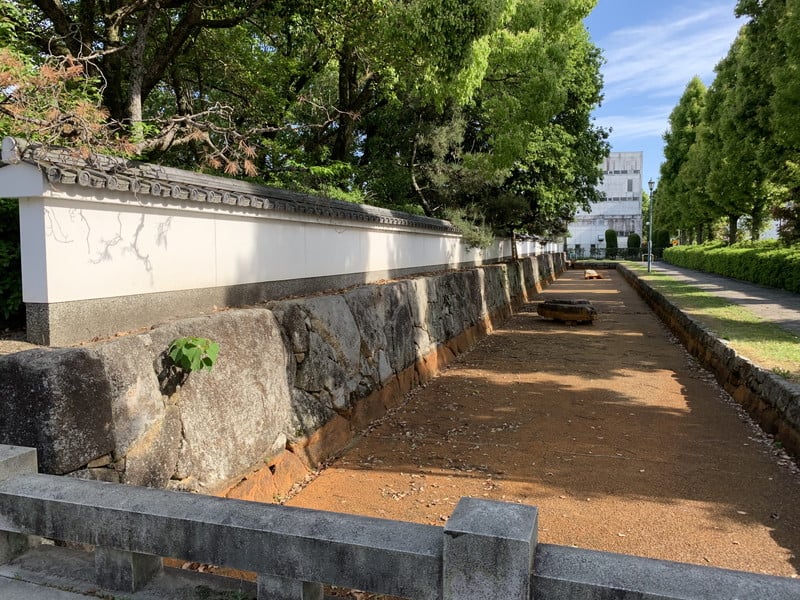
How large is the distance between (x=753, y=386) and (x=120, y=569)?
7.42 metres

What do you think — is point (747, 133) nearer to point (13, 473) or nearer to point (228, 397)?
point (228, 397)

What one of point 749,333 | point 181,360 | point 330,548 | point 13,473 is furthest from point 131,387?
point 749,333

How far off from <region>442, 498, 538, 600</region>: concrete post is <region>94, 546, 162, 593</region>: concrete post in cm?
140

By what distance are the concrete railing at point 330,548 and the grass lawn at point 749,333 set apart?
233 inches

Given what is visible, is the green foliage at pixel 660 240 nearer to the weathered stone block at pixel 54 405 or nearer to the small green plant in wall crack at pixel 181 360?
the small green plant in wall crack at pixel 181 360

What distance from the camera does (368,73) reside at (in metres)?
11.8

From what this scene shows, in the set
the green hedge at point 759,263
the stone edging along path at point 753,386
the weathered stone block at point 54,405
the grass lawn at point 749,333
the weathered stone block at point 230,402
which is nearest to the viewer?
the weathered stone block at point 54,405

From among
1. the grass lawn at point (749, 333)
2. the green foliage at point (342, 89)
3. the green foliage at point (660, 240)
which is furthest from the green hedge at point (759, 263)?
the green foliage at point (660, 240)

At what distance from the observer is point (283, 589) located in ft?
7.44

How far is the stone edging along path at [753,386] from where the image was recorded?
18.8ft

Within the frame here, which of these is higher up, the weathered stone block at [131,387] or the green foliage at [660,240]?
the green foliage at [660,240]

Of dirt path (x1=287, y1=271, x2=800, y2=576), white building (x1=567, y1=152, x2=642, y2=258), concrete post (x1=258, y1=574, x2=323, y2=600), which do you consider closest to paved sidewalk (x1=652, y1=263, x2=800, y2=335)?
dirt path (x1=287, y1=271, x2=800, y2=576)

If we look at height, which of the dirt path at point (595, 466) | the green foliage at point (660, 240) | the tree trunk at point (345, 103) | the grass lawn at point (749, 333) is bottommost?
the dirt path at point (595, 466)

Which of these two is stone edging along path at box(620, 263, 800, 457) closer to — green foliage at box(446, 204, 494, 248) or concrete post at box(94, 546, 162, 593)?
concrete post at box(94, 546, 162, 593)
